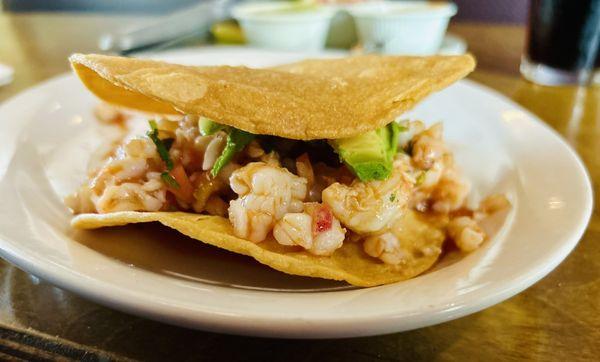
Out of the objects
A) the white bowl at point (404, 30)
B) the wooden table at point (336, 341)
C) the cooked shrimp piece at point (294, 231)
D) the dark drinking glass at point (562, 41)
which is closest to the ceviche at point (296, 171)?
the cooked shrimp piece at point (294, 231)

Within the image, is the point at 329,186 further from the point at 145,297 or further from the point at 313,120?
the point at 145,297

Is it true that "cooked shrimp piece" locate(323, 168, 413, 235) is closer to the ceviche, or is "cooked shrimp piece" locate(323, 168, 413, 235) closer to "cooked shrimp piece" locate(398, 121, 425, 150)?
the ceviche

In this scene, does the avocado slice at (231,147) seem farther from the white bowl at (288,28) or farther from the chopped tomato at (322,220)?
the white bowl at (288,28)

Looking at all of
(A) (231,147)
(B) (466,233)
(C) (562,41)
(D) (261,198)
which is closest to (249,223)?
(D) (261,198)

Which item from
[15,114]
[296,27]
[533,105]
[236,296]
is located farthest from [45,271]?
[296,27]

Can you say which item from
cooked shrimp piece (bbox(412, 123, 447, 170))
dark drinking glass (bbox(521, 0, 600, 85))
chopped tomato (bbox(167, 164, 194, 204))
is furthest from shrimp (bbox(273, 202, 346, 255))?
dark drinking glass (bbox(521, 0, 600, 85))

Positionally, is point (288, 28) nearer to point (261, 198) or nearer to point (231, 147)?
Result: point (231, 147)
